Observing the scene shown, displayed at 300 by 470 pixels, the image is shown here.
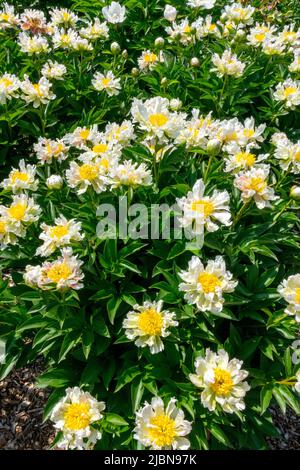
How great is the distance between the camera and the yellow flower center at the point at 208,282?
188 cm

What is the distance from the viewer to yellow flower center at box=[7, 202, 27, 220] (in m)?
2.08

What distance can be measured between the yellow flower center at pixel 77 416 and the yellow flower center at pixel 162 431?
0.84 feet

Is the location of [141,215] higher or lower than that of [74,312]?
higher

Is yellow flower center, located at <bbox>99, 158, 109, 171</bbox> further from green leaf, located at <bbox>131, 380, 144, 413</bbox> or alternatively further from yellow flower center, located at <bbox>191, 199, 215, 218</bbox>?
green leaf, located at <bbox>131, 380, 144, 413</bbox>

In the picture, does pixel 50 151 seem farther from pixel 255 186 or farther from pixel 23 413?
pixel 23 413

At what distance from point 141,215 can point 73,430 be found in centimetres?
101

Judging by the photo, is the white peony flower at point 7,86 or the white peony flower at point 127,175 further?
the white peony flower at point 7,86

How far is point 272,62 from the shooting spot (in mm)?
3643

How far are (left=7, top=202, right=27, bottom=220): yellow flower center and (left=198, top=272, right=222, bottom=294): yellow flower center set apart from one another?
34.3 inches

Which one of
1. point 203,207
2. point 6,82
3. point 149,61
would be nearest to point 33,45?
point 6,82

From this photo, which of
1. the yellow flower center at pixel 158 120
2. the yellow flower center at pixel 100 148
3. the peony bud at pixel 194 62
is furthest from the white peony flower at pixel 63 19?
the yellow flower center at pixel 158 120

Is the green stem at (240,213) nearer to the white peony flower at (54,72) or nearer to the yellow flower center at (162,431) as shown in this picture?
the yellow flower center at (162,431)

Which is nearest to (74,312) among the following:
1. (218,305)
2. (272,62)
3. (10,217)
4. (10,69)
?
(10,217)
